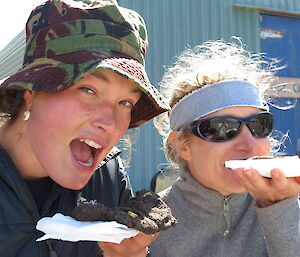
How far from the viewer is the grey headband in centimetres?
240

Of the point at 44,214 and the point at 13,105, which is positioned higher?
the point at 13,105

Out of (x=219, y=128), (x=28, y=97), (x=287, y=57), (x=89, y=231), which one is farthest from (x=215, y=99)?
(x=287, y=57)

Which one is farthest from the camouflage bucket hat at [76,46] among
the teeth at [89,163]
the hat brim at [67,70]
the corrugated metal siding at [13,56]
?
the corrugated metal siding at [13,56]

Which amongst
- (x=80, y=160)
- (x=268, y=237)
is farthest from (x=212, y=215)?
(x=80, y=160)

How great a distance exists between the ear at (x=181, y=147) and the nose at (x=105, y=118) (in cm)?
74

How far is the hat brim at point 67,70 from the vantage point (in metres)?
1.82

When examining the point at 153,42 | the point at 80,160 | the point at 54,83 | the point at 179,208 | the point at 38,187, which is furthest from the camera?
the point at 153,42

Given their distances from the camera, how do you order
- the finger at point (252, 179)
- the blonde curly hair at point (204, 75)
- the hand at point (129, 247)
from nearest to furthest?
the hand at point (129, 247)
the finger at point (252, 179)
the blonde curly hair at point (204, 75)

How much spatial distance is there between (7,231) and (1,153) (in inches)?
13.7

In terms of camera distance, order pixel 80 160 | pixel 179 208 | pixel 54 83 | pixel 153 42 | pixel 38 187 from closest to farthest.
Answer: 1. pixel 54 83
2. pixel 80 160
3. pixel 38 187
4. pixel 179 208
5. pixel 153 42

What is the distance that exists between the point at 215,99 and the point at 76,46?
0.85m

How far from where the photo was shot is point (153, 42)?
743cm

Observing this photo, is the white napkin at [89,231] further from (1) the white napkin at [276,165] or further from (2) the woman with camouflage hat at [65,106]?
(1) the white napkin at [276,165]

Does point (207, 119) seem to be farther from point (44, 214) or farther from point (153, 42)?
point (153, 42)
